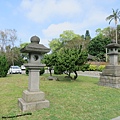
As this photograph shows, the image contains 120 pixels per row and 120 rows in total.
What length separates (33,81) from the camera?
3.99m

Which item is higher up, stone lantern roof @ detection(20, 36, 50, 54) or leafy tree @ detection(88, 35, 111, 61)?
leafy tree @ detection(88, 35, 111, 61)

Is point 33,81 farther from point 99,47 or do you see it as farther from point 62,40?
point 62,40

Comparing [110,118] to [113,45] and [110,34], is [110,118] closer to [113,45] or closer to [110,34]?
[113,45]

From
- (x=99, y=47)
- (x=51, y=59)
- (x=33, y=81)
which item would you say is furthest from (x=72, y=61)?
(x=99, y=47)

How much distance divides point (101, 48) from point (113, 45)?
23.2 m

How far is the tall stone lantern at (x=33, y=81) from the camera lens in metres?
3.79

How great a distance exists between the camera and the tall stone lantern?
12.4 feet

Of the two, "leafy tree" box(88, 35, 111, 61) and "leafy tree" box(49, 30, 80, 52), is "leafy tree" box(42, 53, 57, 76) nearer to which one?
"leafy tree" box(88, 35, 111, 61)

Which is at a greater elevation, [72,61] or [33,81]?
[72,61]

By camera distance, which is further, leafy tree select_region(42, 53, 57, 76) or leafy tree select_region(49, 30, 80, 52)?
leafy tree select_region(49, 30, 80, 52)

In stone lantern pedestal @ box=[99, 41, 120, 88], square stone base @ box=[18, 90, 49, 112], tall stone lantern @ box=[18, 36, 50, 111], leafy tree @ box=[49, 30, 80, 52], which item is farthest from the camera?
leafy tree @ box=[49, 30, 80, 52]

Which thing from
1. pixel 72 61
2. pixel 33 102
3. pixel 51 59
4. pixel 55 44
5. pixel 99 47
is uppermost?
pixel 55 44

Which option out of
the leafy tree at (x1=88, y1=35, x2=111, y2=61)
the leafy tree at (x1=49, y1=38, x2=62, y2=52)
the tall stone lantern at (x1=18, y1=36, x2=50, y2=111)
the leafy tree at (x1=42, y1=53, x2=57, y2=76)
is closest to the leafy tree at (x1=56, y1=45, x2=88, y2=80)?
the leafy tree at (x1=42, y1=53, x2=57, y2=76)

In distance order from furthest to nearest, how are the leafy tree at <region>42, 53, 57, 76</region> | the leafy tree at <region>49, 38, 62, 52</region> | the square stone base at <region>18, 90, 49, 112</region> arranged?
the leafy tree at <region>49, 38, 62, 52</region> < the leafy tree at <region>42, 53, 57, 76</region> < the square stone base at <region>18, 90, 49, 112</region>
